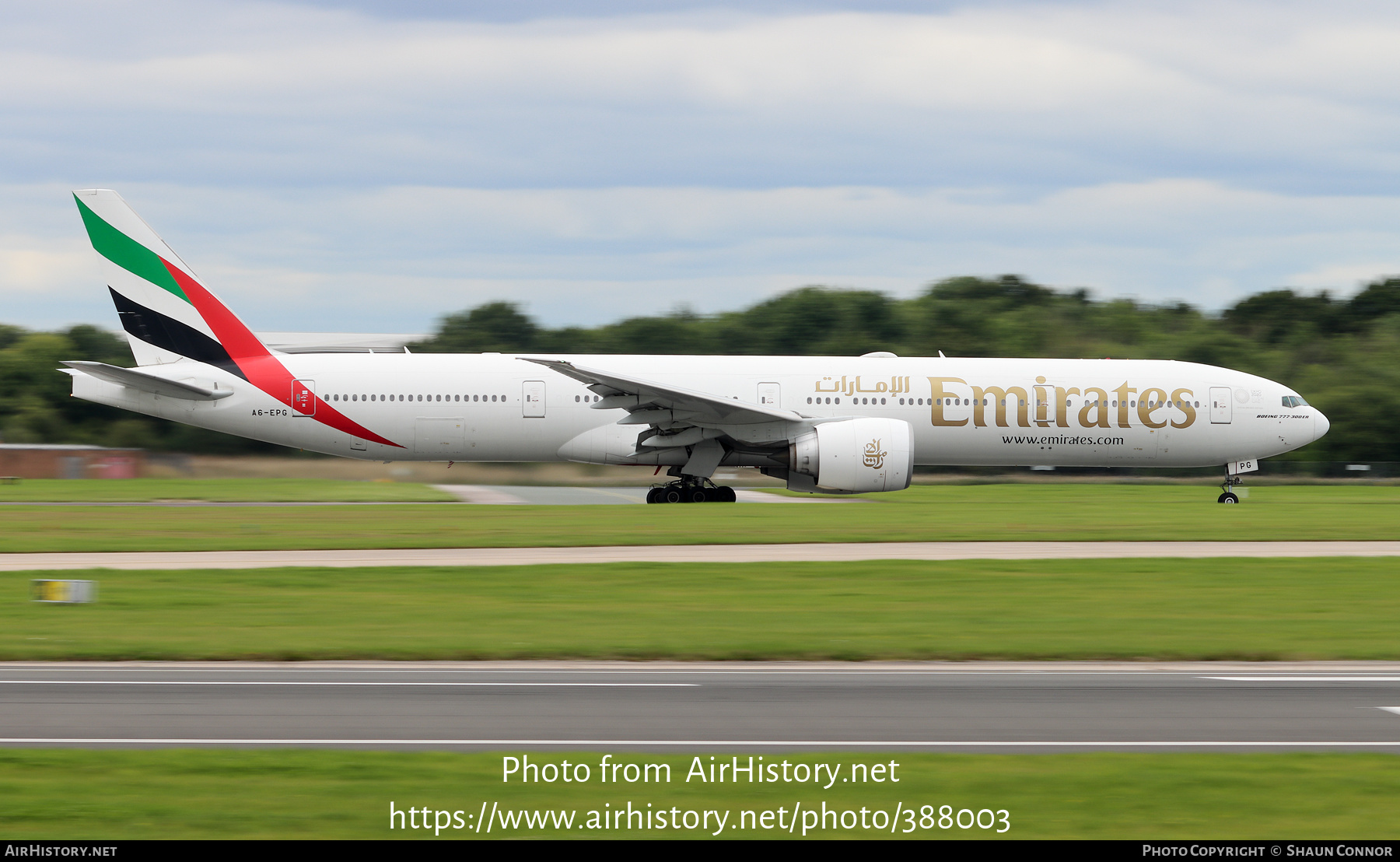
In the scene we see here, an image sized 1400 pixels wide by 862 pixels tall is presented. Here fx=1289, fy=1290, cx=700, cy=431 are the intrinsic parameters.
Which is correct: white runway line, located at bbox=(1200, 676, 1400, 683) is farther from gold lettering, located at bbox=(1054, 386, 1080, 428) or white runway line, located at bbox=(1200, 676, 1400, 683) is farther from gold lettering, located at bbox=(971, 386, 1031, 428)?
gold lettering, located at bbox=(1054, 386, 1080, 428)

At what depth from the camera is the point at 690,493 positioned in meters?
27.6

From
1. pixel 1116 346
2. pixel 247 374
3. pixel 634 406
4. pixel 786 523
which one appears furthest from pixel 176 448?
pixel 1116 346

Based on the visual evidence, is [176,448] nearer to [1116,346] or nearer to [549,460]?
[549,460]

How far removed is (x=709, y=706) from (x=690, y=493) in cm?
1867

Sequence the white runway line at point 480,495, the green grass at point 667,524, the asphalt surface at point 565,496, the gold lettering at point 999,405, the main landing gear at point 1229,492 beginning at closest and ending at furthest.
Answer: the green grass at point 667,524 < the asphalt surface at point 565,496 < the white runway line at point 480,495 < the gold lettering at point 999,405 < the main landing gear at point 1229,492

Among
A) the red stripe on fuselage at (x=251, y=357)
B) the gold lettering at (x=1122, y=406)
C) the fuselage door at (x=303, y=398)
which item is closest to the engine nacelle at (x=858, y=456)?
the gold lettering at (x=1122, y=406)

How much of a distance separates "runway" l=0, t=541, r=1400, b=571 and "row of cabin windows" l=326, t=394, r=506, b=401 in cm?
996

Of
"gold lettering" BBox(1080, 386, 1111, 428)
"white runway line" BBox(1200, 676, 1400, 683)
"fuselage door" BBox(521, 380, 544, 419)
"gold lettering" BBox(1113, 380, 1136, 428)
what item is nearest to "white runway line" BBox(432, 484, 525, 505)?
"fuselage door" BBox(521, 380, 544, 419)

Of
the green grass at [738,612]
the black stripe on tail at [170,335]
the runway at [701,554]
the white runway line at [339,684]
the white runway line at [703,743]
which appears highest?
the black stripe on tail at [170,335]

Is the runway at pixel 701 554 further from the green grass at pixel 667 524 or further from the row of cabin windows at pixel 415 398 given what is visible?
the row of cabin windows at pixel 415 398

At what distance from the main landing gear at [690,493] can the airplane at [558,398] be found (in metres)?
0.03

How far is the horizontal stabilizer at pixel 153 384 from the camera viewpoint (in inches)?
1078

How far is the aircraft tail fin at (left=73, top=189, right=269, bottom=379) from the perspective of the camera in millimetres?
28922

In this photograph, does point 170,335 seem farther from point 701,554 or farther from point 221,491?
point 701,554
